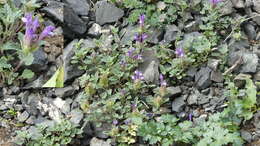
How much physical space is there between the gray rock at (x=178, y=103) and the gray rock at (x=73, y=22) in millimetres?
1256

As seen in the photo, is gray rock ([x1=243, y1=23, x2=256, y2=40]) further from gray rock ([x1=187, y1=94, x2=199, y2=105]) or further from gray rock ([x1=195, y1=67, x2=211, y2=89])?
gray rock ([x1=187, y1=94, x2=199, y2=105])

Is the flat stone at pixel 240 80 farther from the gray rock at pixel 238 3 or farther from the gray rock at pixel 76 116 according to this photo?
the gray rock at pixel 76 116

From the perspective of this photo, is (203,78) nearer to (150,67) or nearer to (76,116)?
(150,67)

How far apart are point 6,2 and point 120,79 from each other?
141 cm

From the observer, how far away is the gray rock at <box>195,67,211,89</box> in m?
4.34

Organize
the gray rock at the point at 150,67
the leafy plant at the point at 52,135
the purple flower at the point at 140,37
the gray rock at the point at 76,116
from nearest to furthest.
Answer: the leafy plant at the point at 52,135 < the gray rock at the point at 76,116 < the gray rock at the point at 150,67 < the purple flower at the point at 140,37

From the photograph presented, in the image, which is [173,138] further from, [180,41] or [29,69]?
[29,69]

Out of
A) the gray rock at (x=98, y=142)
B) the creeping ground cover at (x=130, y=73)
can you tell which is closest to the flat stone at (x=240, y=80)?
the creeping ground cover at (x=130, y=73)

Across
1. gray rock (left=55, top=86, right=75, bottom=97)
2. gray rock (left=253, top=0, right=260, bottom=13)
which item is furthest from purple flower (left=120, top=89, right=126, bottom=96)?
gray rock (left=253, top=0, right=260, bottom=13)

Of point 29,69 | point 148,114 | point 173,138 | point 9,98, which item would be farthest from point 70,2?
point 173,138

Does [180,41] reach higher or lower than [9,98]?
higher

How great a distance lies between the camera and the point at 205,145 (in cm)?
370

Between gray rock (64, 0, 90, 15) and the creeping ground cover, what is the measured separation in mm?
12

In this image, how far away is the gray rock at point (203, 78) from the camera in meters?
4.34
